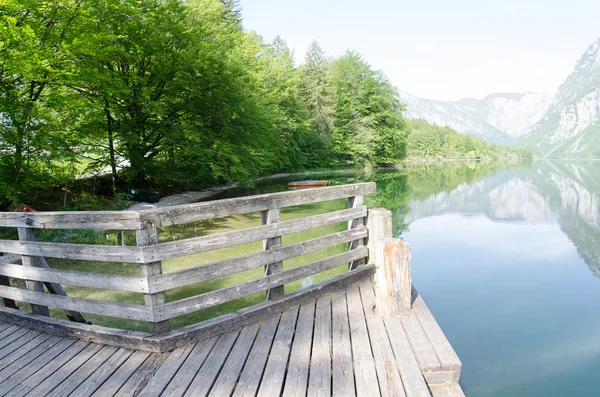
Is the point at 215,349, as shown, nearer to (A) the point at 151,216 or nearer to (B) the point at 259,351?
(B) the point at 259,351

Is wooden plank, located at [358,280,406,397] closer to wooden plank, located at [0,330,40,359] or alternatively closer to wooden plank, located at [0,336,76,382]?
wooden plank, located at [0,336,76,382]

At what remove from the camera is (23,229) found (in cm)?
400

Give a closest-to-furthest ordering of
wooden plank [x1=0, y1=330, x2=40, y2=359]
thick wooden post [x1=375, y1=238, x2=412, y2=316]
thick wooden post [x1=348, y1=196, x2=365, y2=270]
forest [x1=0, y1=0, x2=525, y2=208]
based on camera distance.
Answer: wooden plank [x1=0, y1=330, x2=40, y2=359] → thick wooden post [x1=375, y1=238, x2=412, y2=316] → thick wooden post [x1=348, y1=196, x2=365, y2=270] → forest [x1=0, y1=0, x2=525, y2=208]

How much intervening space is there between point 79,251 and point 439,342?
3.46m

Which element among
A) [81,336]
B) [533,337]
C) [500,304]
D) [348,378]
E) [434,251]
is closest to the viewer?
[348,378]

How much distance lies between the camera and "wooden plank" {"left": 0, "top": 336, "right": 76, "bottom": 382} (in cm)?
322

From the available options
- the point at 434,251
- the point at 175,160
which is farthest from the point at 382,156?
the point at 434,251

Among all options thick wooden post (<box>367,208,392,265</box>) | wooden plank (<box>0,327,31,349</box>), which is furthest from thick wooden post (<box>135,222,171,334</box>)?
thick wooden post (<box>367,208,392,265</box>)

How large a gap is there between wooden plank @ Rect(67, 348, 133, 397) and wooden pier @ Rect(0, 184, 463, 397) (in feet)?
0.04

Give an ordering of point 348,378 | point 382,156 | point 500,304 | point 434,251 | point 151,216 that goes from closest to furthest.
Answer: point 348,378 < point 151,216 < point 500,304 < point 434,251 < point 382,156

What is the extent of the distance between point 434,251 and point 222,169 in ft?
34.9

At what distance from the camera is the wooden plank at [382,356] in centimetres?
274

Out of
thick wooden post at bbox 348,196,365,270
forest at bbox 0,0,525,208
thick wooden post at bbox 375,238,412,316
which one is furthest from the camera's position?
forest at bbox 0,0,525,208

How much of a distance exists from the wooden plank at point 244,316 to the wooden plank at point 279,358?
0.54 feet
